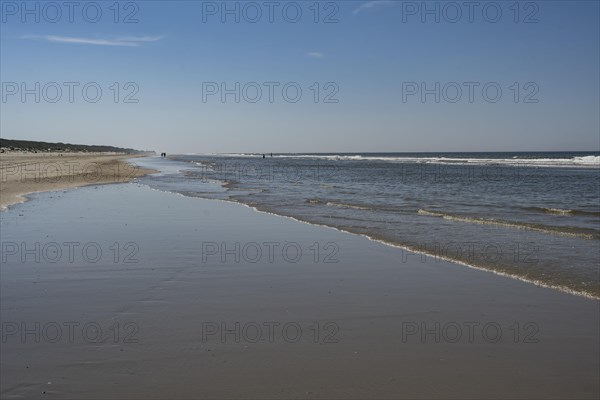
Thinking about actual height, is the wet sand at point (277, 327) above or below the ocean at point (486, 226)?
below

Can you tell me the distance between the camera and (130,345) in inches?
199

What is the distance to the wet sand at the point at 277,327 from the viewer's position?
4336mm

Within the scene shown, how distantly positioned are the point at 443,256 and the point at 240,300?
505 centimetres

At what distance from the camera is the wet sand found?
14.2 ft

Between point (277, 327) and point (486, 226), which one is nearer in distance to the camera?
point (277, 327)

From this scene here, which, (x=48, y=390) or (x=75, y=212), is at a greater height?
(x=75, y=212)

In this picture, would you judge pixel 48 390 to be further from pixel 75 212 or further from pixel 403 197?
pixel 403 197

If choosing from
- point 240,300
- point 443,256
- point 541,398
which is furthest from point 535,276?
point 240,300

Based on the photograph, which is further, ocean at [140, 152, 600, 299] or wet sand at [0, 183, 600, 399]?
ocean at [140, 152, 600, 299]

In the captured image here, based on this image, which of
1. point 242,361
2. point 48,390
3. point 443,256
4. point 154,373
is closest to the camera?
point 48,390

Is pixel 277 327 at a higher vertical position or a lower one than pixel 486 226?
lower

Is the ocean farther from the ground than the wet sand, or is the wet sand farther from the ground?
the ocean

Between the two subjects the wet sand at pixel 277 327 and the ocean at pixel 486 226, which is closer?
the wet sand at pixel 277 327

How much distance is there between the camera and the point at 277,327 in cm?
576
